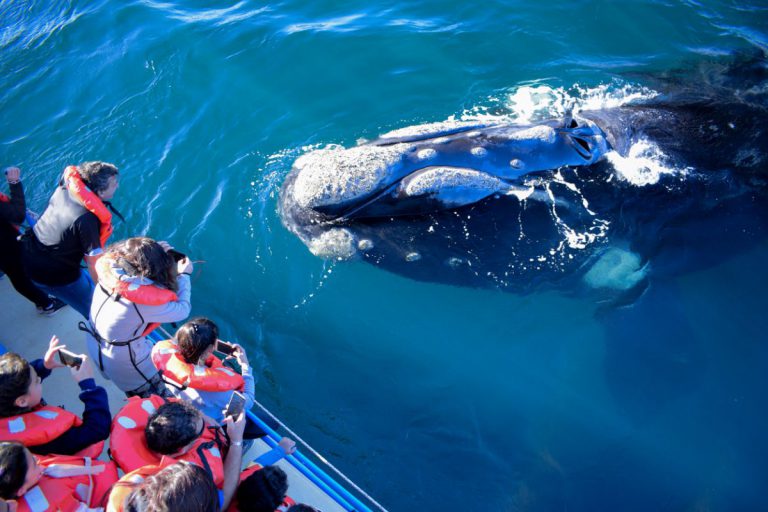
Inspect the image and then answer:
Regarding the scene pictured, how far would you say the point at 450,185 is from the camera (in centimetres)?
662

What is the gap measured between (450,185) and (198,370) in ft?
11.4

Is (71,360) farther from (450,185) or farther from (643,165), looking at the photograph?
(643,165)

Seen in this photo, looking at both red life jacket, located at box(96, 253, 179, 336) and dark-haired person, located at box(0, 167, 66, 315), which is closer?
red life jacket, located at box(96, 253, 179, 336)

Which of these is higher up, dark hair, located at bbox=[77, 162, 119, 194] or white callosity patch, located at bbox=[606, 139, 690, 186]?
dark hair, located at bbox=[77, 162, 119, 194]

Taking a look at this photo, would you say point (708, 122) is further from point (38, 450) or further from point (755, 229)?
point (38, 450)

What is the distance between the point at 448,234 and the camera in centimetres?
679

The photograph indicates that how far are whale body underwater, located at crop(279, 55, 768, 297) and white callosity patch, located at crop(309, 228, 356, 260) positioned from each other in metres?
0.02

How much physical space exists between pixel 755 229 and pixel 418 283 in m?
4.91

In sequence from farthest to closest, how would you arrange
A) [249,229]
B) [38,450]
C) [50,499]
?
[249,229], [38,450], [50,499]

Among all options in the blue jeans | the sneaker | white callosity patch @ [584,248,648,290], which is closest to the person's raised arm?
the blue jeans

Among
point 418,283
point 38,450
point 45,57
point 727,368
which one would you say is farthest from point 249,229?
point 45,57

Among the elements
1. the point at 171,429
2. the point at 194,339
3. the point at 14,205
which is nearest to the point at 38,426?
the point at 171,429

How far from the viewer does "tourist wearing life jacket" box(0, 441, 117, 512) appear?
3.38 m

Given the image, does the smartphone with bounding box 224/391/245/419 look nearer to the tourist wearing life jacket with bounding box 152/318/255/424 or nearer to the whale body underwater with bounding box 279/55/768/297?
the tourist wearing life jacket with bounding box 152/318/255/424
